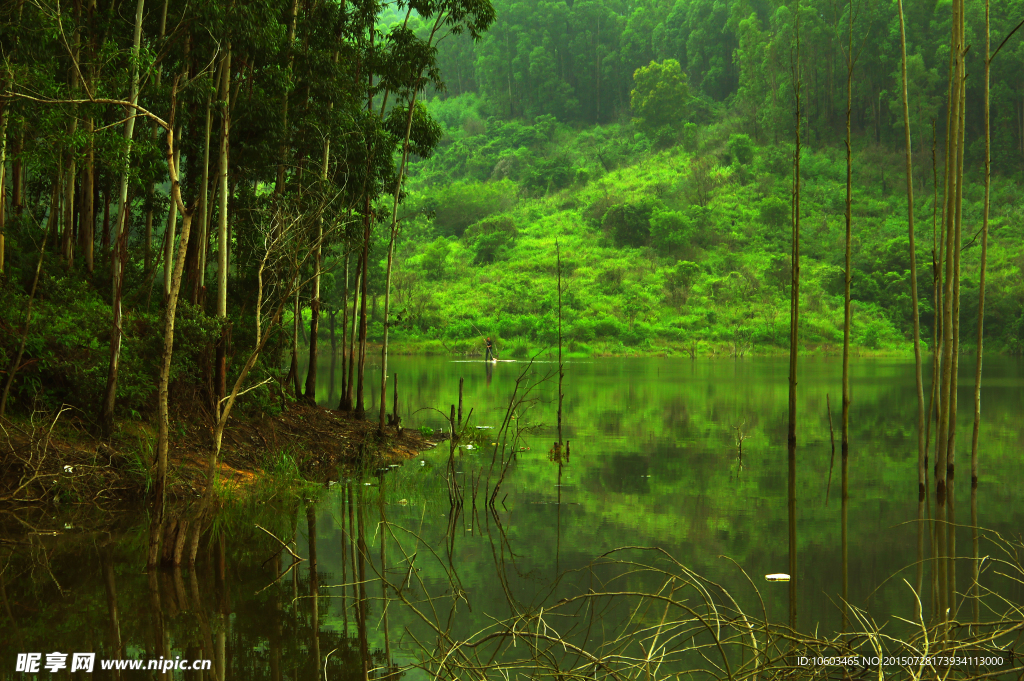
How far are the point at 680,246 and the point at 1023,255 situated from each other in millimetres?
22696

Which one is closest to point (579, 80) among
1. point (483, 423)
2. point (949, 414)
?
point (483, 423)

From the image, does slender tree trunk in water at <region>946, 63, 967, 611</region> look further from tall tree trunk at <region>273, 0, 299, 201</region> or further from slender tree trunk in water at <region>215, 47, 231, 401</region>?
tall tree trunk at <region>273, 0, 299, 201</region>

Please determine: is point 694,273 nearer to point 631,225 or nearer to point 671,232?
point 671,232

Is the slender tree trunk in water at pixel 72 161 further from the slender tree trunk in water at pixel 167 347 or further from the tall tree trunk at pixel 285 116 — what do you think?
the tall tree trunk at pixel 285 116

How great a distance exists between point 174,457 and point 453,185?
69701 millimetres

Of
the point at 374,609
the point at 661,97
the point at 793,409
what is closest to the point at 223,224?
the point at 374,609

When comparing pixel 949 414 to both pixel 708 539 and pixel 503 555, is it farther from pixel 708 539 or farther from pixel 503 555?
pixel 503 555

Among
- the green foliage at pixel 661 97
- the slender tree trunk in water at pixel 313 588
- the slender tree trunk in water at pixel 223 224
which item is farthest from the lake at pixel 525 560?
the green foliage at pixel 661 97

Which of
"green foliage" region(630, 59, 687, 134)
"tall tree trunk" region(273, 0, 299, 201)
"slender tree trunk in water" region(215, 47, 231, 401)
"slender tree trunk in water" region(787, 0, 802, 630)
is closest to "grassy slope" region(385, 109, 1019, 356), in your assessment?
"green foliage" region(630, 59, 687, 134)

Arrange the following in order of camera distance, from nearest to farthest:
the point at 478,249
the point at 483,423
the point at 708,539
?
1. the point at 708,539
2. the point at 483,423
3. the point at 478,249

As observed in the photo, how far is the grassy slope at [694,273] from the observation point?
5344cm

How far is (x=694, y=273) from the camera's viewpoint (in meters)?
60.3

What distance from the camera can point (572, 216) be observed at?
7300 cm

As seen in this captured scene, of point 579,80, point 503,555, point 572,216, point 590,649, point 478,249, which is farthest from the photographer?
point 579,80
